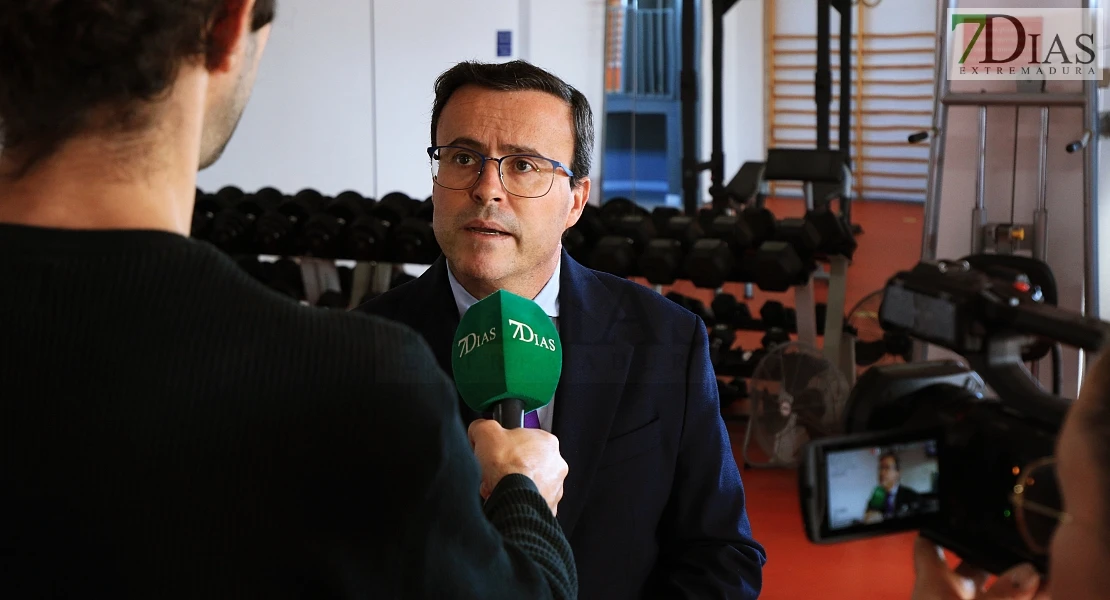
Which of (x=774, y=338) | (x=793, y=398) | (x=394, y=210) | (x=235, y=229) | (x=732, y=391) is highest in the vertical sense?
(x=394, y=210)

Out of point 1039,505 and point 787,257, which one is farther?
point 787,257

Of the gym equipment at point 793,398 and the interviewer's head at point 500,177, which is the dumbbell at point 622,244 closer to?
the gym equipment at point 793,398

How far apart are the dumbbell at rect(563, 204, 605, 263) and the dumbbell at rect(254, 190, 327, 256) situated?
63.0 inches

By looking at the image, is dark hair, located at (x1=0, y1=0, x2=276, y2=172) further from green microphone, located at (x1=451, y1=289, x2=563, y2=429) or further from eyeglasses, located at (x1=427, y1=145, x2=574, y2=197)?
eyeglasses, located at (x1=427, y1=145, x2=574, y2=197)

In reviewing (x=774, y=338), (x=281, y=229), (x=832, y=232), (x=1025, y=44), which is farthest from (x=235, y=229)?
(x=1025, y=44)

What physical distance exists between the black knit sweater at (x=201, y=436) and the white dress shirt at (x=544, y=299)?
0.89m

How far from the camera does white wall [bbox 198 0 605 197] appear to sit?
8617 millimetres

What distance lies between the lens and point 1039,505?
2.75 feet

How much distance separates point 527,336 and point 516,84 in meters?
0.67

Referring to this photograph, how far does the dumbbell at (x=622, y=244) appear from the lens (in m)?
5.30

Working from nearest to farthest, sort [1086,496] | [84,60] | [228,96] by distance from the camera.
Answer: [1086,496]
[84,60]
[228,96]

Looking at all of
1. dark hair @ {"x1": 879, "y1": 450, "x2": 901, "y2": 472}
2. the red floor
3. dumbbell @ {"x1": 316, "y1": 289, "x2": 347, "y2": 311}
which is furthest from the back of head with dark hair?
dumbbell @ {"x1": 316, "y1": 289, "x2": 347, "y2": 311}

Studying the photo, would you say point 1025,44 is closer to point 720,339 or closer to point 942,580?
point 720,339

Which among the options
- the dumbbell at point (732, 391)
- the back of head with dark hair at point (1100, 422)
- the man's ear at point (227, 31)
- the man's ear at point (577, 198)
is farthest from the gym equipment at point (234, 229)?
the back of head with dark hair at point (1100, 422)
